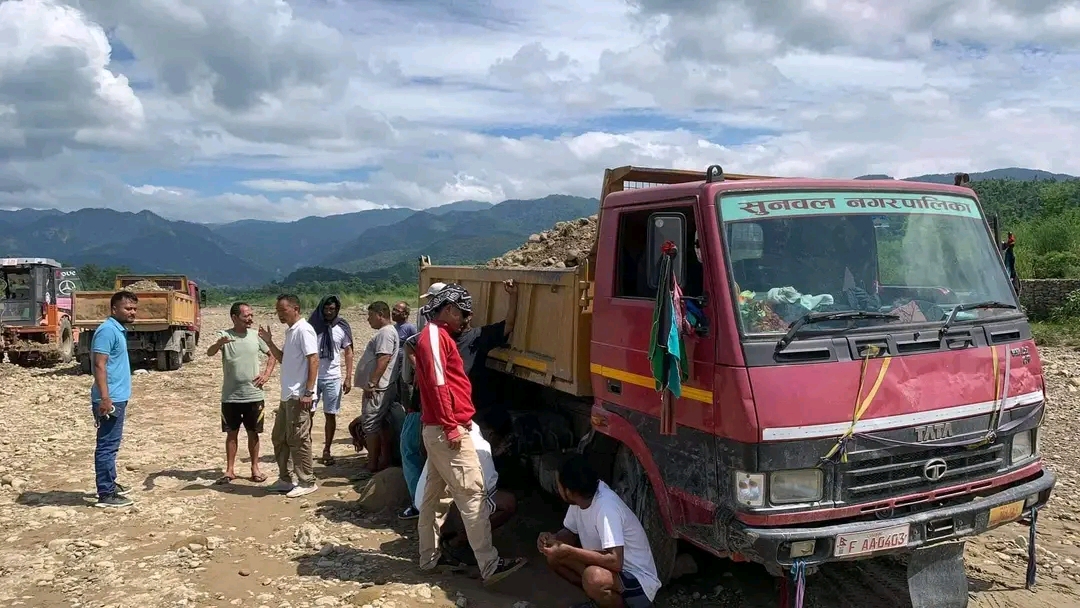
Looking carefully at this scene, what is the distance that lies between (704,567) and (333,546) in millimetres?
2580

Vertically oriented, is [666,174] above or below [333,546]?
above

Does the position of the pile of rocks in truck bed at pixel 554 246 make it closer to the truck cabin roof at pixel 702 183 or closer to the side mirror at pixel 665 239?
the truck cabin roof at pixel 702 183

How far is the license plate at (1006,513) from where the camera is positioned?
392 centimetres

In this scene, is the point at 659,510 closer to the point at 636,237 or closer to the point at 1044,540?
the point at 636,237

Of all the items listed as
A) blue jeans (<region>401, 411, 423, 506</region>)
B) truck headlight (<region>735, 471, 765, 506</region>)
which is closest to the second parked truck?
blue jeans (<region>401, 411, 423, 506</region>)

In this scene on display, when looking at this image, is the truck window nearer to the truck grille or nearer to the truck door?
the truck door

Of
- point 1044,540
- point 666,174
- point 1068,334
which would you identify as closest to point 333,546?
point 666,174

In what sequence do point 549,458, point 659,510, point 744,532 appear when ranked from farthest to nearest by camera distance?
point 549,458
point 659,510
point 744,532

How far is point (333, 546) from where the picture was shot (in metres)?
5.71

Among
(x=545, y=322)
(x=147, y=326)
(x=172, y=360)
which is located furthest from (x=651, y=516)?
(x=172, y=360)

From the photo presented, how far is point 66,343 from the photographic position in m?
17.4

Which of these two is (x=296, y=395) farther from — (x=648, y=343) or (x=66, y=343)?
(x=66, y=343)

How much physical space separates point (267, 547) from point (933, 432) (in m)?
4.43

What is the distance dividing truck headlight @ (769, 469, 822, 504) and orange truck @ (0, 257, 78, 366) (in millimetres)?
16353
